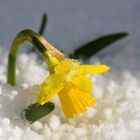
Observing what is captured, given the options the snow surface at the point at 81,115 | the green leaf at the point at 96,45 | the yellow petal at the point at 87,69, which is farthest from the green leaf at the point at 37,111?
the green leaf at the point at 96,45

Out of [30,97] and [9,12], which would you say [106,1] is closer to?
[9,12]

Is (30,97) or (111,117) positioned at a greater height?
(30,97)

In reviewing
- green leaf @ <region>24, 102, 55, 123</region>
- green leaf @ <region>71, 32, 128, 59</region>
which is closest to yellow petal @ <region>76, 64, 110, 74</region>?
green leaf @ <region>24, 102, 55, 123</region>

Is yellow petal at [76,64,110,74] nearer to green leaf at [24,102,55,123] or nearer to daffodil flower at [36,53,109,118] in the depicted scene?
daffodil flower at [36,53,109,118]

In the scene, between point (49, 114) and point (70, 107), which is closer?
point (70, 107)

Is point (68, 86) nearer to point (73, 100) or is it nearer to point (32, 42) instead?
point (73, 100)

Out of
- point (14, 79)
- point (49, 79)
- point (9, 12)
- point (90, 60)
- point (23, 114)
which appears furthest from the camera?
point (9, 12)

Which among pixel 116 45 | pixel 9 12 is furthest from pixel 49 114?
pixel 9 12

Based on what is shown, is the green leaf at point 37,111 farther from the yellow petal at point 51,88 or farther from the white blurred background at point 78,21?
the white blurred background at point 78,21
